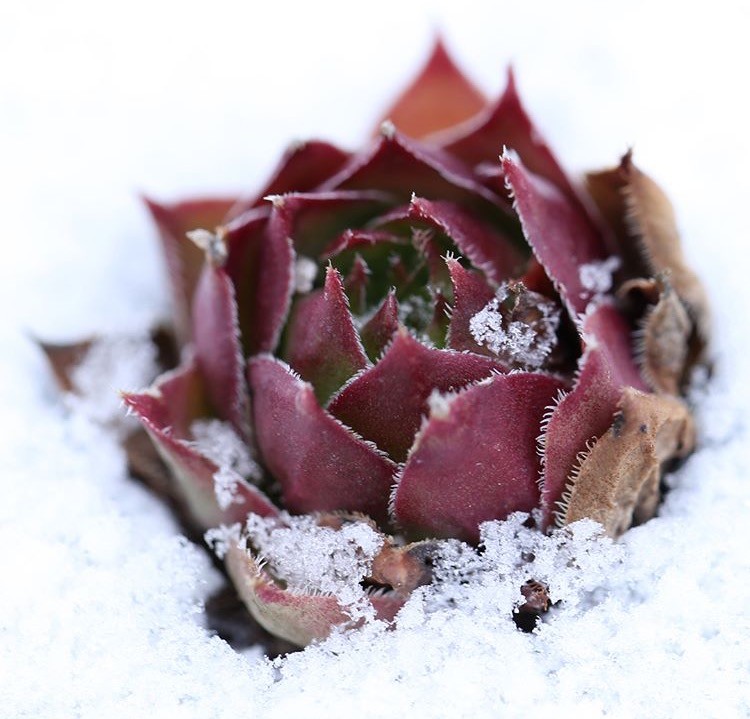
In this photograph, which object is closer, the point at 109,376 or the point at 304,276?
the point at 304,276

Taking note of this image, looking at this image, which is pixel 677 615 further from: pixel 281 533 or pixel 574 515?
pixel 281 533

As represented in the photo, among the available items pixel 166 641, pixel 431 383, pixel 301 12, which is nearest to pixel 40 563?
pixel 166 641

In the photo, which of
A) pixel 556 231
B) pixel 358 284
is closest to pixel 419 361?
pixel 358 284

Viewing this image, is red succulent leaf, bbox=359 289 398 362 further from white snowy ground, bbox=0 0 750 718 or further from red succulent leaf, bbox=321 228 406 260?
white snowy ground, bbox=0 0 750 718

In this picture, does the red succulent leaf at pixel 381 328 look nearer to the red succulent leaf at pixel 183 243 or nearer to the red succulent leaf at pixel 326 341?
the red succulent leaf at pixel 326 341

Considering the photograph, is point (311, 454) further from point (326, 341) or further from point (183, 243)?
point (183, 243)

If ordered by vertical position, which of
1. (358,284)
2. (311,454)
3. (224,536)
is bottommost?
(224,536)
